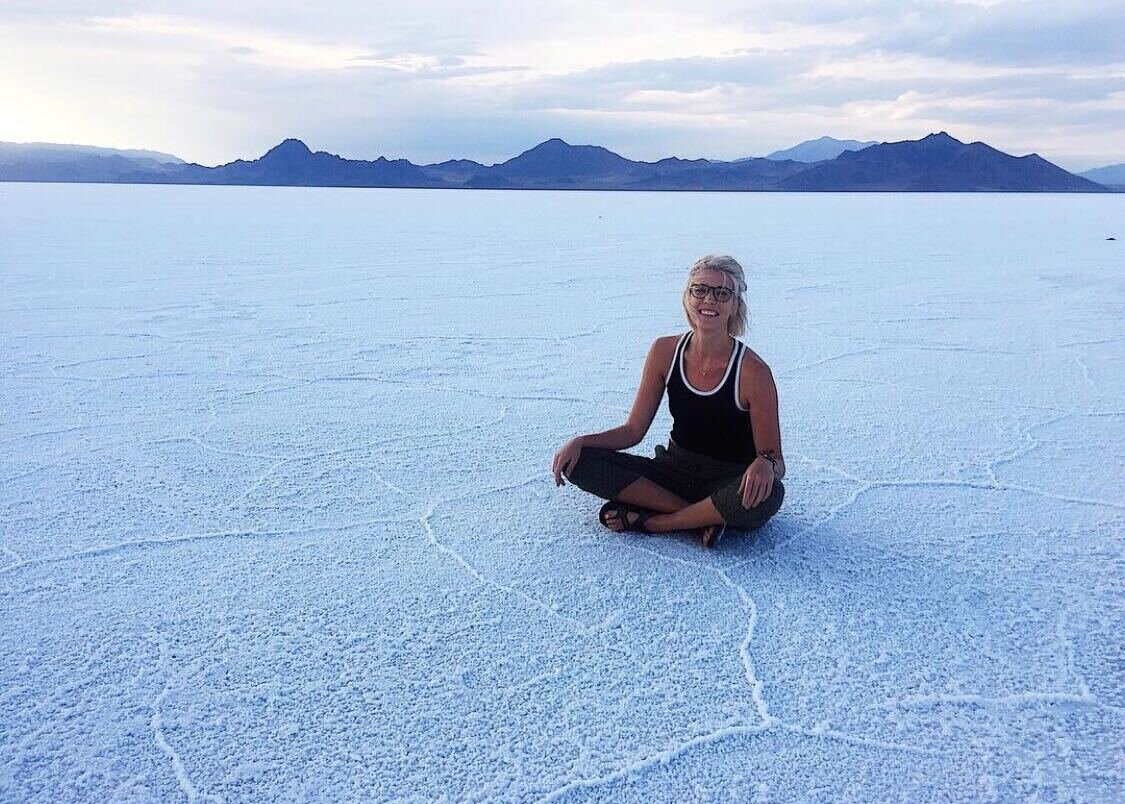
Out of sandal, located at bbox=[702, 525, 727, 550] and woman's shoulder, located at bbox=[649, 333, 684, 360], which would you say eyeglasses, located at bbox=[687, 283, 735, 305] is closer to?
woman's shoulder, located at bbox=[649, 333, 684, 360]

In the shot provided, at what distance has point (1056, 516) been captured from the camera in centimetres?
290

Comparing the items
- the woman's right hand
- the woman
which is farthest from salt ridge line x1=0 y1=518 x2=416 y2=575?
the woman

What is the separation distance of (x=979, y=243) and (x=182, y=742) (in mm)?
15364

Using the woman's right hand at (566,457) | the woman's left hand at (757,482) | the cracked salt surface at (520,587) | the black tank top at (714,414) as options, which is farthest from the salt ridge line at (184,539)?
the woman's left hand at (757,482)

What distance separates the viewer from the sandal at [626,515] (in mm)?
2729

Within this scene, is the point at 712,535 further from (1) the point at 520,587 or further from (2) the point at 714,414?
(1) the point at 520,587

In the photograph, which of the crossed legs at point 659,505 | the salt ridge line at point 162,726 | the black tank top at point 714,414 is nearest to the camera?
the salt ridge line at point 162,726

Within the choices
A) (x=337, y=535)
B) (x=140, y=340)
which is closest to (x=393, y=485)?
(x=337, y=535)

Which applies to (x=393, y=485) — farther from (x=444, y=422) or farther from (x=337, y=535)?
(x=444, y=422)

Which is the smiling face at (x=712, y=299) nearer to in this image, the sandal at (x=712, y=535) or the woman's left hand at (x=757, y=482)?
the woman's left hand at (x=757, y=482)

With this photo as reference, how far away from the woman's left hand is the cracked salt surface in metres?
0.20

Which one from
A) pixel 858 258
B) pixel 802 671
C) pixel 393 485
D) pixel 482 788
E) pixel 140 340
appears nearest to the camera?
pixel 482 788

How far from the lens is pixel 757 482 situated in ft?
7.97

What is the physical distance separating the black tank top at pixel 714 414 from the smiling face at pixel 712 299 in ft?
0.33
